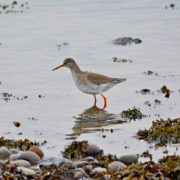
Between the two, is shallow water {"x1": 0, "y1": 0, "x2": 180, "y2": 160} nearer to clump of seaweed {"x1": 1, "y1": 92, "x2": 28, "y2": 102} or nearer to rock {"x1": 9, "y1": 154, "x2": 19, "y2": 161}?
clump of seaweed {"x1": 1, "y1": 92, "x2": 28, "y2": 102}

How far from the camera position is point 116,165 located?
24.3ft

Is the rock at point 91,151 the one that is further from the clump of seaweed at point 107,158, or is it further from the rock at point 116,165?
the rock at point 116,165

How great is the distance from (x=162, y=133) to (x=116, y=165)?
1739 millimetres

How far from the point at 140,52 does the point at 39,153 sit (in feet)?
32.8

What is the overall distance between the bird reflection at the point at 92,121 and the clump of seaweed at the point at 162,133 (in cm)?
112

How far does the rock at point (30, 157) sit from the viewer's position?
7843 mm

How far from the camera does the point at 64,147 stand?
8.81 meters

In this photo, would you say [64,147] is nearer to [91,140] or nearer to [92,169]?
[91,140]

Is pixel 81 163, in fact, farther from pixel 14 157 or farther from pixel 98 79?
pixel 98 79

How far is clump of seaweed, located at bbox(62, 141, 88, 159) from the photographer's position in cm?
832

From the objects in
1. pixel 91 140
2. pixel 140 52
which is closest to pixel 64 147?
pixel 91 140

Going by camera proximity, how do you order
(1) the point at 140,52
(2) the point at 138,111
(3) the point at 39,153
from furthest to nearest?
(1) the point at 140,52
(2) the point at 138,111
(3) the point at 39,153

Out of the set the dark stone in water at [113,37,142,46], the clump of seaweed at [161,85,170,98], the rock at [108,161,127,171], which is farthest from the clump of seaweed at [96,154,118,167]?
the dark stone in water at [113,37,142,46]

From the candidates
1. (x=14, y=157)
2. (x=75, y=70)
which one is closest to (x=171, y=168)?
(x=14, y=157)
